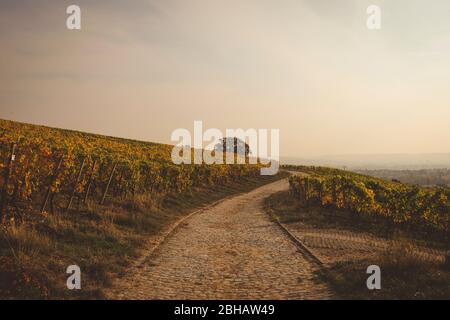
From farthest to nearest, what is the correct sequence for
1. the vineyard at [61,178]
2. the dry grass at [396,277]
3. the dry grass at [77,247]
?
the vineyard at [61,178], the dry grass at [396,277], the dry grass at [77,247]

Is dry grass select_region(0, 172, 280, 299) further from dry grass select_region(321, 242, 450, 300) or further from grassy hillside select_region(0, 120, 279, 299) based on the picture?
dry grass select_region(321, 242, 450, 300)

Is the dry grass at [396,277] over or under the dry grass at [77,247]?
under

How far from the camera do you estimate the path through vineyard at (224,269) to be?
27.1 ft

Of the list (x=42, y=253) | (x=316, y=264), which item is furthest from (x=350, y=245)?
(x=42, y=253)

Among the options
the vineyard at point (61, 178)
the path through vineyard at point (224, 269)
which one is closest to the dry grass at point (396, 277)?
the path through vineyard at point (224, 269)

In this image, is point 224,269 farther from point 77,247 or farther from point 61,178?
point 61,178

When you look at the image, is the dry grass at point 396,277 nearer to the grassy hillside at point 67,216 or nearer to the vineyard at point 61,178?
the grassy hillside at point 67,216

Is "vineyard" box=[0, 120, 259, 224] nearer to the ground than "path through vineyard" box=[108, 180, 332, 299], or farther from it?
farther from it

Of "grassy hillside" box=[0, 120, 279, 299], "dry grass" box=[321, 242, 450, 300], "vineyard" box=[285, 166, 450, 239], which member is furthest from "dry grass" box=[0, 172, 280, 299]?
"vineyard" box=[285, 166, 450, 239]

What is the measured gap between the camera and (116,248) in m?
11.3

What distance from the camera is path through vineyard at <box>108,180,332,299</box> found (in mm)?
8266

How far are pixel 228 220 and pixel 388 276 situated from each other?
1078 centimetres

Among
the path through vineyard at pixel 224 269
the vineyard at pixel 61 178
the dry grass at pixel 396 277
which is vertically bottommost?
the path through vineyard at pixel 224 269
